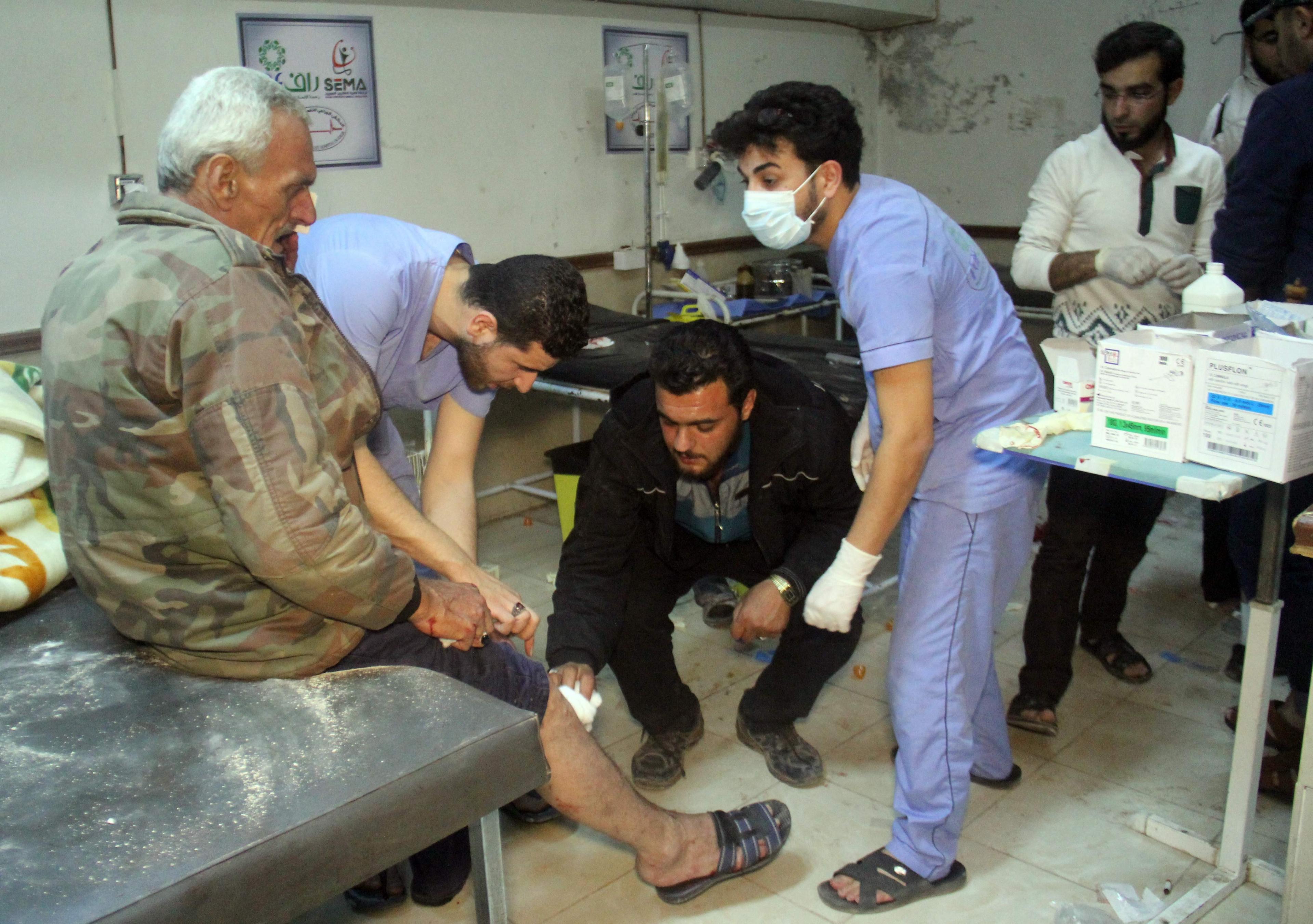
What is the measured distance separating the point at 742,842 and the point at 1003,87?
4170 mm

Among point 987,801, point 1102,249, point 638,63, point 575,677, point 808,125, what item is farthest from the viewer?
point 638,63

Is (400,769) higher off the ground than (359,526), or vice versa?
(359,526)

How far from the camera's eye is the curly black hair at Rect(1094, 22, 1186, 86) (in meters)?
2.29

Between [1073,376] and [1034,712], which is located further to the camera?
[1034,712]

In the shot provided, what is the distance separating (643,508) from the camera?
2371mm

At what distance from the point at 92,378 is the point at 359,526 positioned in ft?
1.15

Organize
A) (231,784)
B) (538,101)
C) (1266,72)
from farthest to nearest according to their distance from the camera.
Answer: (538,101)
(1266,72)
(231,784)

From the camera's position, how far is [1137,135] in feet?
7.84

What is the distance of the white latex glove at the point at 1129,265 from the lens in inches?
89.2

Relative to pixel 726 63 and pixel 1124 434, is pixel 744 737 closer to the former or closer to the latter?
pixel 1124 434

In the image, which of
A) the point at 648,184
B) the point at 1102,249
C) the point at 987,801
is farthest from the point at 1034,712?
the point at 648,184

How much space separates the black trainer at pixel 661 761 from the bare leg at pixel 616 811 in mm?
336

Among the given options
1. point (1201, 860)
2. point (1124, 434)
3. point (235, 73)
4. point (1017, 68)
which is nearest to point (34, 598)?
point (235, 73)

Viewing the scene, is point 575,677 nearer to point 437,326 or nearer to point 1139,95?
point 437,326
